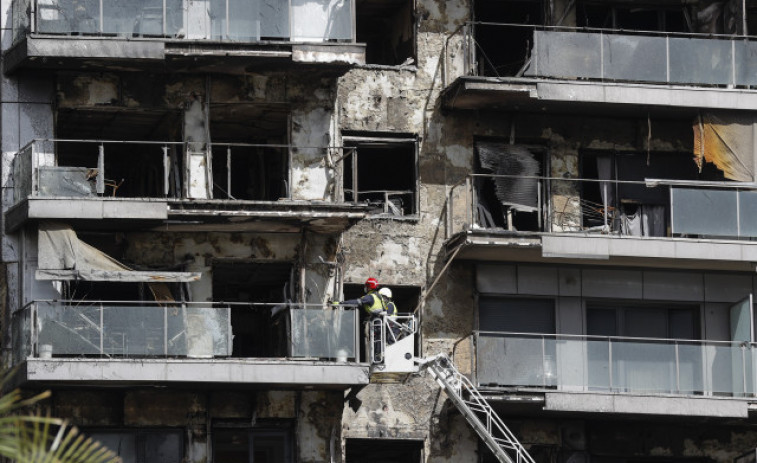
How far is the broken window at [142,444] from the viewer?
25281 mm

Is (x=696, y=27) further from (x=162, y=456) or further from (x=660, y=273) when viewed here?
(x=162, y=456)

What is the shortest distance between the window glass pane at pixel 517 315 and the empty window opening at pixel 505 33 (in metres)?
4.35

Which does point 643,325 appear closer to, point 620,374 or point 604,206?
point 620,374

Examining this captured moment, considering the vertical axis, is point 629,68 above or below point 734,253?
above

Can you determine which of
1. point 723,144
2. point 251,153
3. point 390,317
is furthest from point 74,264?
point 723,144

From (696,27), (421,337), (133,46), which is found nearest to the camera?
(133,46)

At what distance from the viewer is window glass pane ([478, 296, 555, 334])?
27.5 meters

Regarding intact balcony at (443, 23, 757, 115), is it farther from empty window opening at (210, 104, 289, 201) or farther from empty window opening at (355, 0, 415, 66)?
empty window opening at (210, 104, 289, 201)

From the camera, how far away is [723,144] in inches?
1091

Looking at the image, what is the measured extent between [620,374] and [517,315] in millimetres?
2298

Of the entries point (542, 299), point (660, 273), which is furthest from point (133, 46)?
point (660, 273)

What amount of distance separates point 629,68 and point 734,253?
3.79 m

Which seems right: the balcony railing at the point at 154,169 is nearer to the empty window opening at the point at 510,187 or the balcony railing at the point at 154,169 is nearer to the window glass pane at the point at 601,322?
the empty window opening at the point at 510,187

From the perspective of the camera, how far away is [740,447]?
1092 inches
